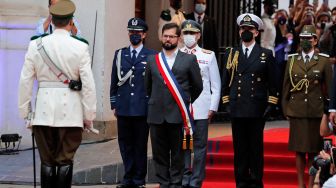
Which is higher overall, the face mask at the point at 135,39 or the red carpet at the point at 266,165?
the face mask at the point at 135,39

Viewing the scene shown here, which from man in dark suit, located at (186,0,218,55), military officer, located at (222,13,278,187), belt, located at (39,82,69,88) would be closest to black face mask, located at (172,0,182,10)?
man in dark suit, located at (186,0,218,55)

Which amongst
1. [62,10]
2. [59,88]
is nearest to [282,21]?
[62,10]

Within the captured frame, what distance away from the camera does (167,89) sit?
10.1 meters

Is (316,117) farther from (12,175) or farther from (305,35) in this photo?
(12,175)

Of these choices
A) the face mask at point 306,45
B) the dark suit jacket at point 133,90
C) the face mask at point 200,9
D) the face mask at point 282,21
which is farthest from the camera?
the face mask at point 282,21

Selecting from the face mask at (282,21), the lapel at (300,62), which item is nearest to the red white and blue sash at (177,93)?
the lapel at (300,62)

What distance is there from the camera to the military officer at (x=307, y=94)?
436 inches

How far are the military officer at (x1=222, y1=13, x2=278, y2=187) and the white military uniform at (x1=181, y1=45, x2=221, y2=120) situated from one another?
203 millimetres

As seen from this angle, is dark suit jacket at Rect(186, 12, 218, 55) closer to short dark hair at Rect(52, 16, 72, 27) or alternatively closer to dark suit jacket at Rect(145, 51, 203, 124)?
dark suit jacket at Rect(145, 51, 203, 124)

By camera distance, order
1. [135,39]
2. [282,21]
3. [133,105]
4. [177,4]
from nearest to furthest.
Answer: [133,105]
[135,39]
[177,4]
[282,21]

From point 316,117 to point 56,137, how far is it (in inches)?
134

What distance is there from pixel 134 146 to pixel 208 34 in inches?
195

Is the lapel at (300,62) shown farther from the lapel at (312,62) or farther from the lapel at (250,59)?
the lapel at (250,59)

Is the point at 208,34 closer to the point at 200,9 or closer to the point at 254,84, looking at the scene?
the point at 200,9
